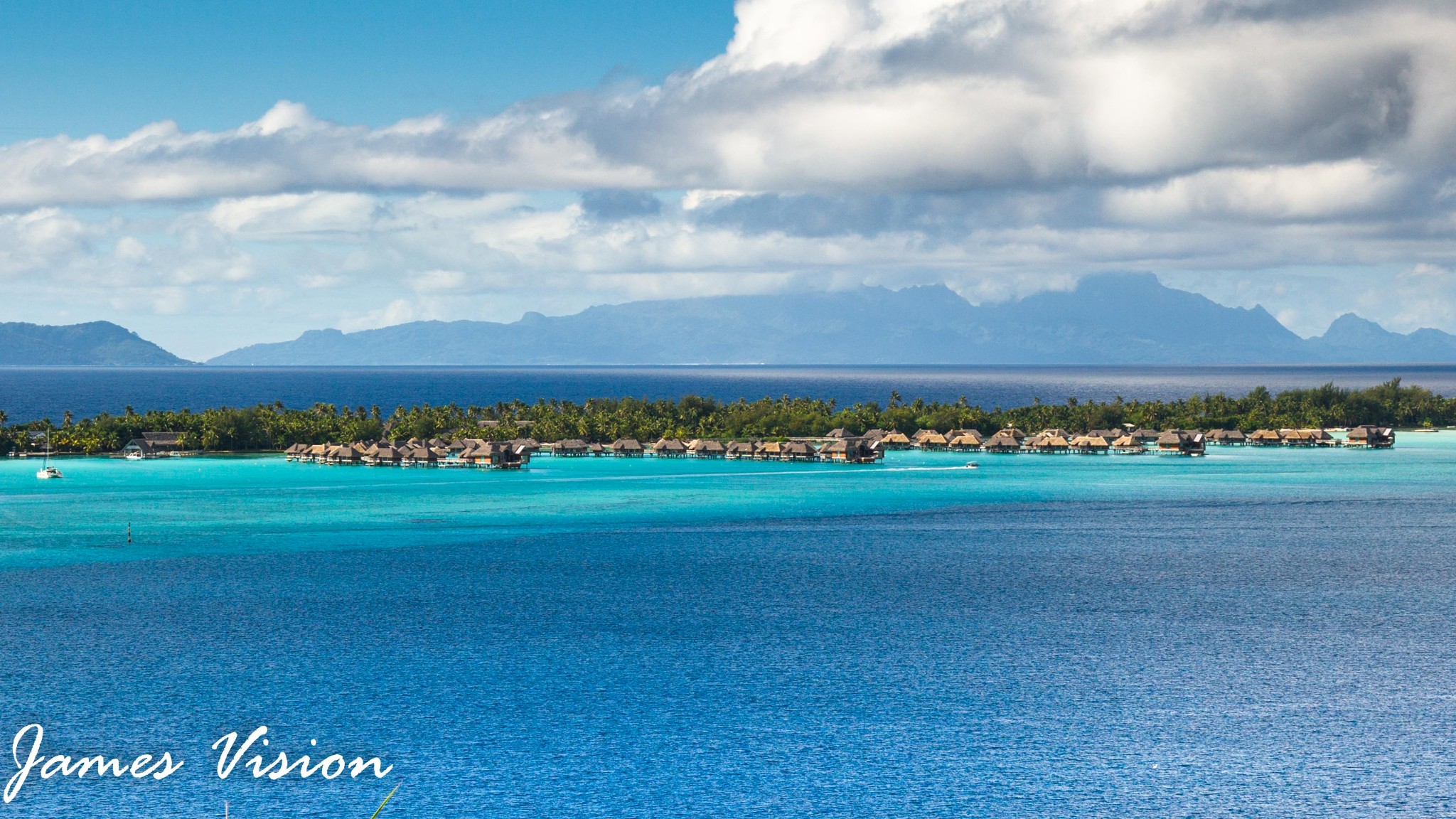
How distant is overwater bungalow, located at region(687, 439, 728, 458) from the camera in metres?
121

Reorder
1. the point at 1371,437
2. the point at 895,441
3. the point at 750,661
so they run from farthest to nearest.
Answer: the point at 1371,437 → the point at 895,441 → the point at 750,661

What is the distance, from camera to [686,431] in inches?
5187

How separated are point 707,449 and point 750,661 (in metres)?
87.1

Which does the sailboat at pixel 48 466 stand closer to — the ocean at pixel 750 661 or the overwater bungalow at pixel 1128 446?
the ocean at pixel 750 661

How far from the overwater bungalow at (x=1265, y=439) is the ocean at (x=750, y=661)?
7176 cm

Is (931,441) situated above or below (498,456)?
above

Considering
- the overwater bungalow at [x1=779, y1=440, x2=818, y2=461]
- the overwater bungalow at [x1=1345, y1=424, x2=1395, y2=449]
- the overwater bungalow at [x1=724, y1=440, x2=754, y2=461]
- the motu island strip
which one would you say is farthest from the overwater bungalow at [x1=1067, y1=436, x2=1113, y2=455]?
the overwater bungalow at [x1=724, y1=440, x2=754, y2=461]

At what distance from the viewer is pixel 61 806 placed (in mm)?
23562

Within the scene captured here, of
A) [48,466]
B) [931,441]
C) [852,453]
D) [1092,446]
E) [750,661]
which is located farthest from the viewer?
[931,441]

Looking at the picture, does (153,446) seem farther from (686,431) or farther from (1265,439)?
(1265,439)

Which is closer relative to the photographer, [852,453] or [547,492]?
[547,492]

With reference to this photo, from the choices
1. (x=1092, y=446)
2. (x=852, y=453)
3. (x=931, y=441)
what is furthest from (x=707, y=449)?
(x=1092, y=446)

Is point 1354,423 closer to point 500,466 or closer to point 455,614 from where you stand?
point 500,466

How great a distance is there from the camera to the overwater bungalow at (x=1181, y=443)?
123 metres
